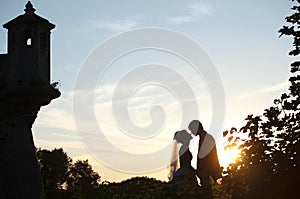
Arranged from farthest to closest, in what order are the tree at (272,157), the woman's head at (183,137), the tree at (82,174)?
the tree at (82,174)
the woman's head at (183,137)
the tree at (272,157)

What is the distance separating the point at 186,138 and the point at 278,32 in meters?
4.57

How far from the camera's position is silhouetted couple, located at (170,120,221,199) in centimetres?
1070

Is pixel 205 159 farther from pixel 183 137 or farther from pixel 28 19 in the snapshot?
pixel 28 19

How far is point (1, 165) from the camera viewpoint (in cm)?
2644

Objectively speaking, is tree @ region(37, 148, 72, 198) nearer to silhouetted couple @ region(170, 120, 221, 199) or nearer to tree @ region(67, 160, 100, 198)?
tree @ region(67, 160, 100, 198)

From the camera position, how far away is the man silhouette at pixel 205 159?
35.7 feet

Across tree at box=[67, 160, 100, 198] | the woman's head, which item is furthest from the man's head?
tree at box=[67, 160, 100, 198]

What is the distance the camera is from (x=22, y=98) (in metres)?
26.1

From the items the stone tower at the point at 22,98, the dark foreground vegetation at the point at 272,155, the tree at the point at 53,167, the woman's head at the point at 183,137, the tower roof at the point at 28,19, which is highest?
the tree at the point at 53,167

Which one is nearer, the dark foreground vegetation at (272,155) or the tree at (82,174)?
the dark foreground vegetation at (272,155)

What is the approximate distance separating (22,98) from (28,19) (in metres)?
4.47

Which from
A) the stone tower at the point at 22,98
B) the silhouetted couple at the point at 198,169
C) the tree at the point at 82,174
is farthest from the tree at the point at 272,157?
the tree at the point at 82,174

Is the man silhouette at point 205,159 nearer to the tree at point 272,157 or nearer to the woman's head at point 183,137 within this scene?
the woman's head at point 183,137

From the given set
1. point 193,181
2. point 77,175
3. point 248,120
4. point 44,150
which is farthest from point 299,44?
point 77,175
